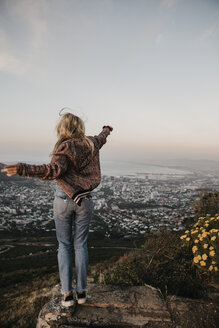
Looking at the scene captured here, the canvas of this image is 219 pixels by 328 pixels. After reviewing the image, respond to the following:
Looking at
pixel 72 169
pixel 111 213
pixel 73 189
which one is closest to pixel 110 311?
pixel 73 189

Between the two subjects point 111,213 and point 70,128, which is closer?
point 70,128

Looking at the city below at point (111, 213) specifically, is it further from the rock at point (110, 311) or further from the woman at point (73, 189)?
the woman at point (73, 189)

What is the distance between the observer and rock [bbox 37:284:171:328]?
170 centimetres

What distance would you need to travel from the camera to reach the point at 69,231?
6.36 ft

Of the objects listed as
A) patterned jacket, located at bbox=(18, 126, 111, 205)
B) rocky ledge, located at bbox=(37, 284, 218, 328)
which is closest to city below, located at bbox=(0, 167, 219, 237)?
rocky ledge, located at bbox=(37, 284, 218, 328)

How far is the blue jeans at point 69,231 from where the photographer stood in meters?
1.85

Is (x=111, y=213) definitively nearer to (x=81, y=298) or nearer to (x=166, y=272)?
(x=166, y=272)

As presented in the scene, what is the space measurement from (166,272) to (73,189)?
2.03 m

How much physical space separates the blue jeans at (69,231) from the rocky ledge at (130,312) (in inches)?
7.7

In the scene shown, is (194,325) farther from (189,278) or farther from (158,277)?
(158,277)

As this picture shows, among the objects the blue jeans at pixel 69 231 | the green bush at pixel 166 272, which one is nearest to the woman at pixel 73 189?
the blue jeans at pixel 69 231

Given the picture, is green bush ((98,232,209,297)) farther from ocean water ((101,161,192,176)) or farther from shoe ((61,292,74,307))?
ocean water ((101,161,192,176))

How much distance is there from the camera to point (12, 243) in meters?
23.3

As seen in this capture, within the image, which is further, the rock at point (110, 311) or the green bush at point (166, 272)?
the green bush at point (166, 272)
